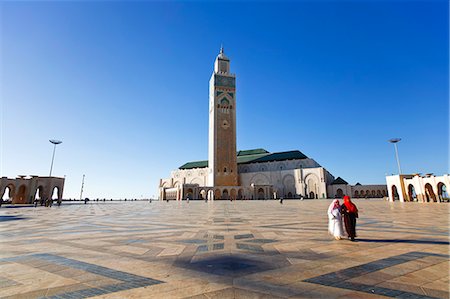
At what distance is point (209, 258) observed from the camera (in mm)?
3781

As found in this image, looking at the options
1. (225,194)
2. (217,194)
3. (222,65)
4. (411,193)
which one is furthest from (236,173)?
(411,193)

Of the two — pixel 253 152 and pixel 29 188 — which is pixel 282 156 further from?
pixel 29 188

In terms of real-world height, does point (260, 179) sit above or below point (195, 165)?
below

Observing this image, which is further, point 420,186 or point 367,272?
point 420,186

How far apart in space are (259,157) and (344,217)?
67.5m

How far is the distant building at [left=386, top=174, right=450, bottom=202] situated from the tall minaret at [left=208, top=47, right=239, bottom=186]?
3637cm

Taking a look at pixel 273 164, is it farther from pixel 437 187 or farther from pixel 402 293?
pixel 402 293

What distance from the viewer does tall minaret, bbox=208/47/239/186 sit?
61312 mm

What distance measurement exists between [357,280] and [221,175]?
58.5m

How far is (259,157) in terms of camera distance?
238 ft

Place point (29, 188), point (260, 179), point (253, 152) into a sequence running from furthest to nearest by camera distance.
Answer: point (253, 152) < point (260, 179) < point (29, 188)

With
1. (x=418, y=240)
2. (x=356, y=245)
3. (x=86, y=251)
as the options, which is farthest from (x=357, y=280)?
(x=86, y=251)

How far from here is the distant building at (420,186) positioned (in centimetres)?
2620

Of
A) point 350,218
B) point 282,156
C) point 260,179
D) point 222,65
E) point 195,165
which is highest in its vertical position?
point 222,65
